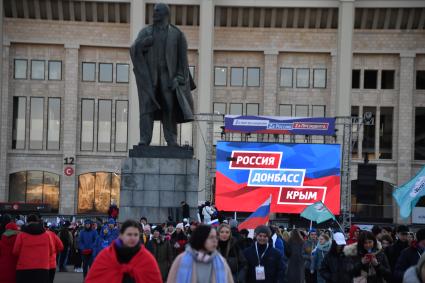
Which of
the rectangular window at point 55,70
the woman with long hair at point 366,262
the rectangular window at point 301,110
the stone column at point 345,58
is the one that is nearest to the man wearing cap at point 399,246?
the woman with long hair at point 366,262

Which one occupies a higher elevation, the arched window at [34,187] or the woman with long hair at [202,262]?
the woman with long hair at [202,262]

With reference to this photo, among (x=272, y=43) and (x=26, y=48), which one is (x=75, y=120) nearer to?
(x=26, y=48)

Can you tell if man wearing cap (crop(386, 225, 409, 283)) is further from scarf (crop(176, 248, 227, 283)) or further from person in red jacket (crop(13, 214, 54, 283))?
scarf (crop(176, 248, 227, 283))

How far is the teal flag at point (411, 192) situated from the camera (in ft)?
56.3

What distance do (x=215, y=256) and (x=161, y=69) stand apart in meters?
11.4

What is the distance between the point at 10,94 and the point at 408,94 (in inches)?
976

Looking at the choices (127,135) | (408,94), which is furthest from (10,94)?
(408,94)

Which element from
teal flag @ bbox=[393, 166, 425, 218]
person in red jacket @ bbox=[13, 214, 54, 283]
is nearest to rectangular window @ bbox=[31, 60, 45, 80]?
teal flag @ bbox=[393, 166, 425, 218]

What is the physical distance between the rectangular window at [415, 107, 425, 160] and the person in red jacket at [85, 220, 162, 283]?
52.6 m

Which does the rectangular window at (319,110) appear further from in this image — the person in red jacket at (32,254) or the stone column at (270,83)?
the person in red jacket at (32,254)

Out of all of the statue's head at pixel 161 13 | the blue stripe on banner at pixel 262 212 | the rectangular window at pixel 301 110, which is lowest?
the blue stripe on banner at pixel 262 212

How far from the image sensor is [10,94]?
190 ft

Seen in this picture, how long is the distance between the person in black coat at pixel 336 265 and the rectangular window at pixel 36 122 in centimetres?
4802

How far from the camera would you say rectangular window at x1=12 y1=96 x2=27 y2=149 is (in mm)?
58159
